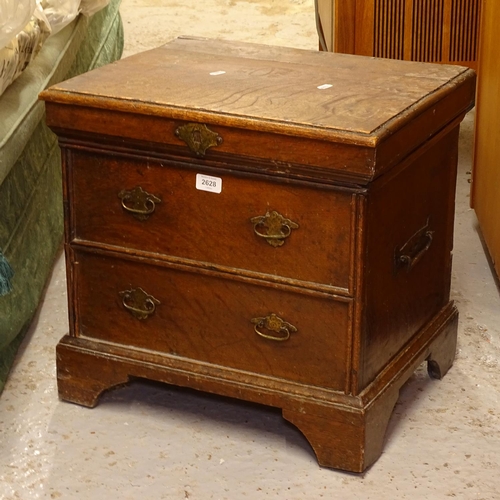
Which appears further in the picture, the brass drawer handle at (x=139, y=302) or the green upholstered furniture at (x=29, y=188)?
the green upholstered furniture at (x=29, y=188)

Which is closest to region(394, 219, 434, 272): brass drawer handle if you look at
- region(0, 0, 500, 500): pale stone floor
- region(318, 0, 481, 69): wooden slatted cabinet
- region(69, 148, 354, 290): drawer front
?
region(69, 148, 354, 290): drawer front

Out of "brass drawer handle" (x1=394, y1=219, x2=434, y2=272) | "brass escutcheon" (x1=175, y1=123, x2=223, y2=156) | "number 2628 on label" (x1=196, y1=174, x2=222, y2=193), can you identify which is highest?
"brass escutcheon" (x1=175, y1=123, x2=223, y2=156)

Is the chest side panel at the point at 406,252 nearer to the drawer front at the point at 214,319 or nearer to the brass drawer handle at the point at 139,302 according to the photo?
the drawer front at the point at 214,319

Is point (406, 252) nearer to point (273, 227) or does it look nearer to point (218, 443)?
point (273, 227)

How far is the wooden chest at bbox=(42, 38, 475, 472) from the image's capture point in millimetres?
1710

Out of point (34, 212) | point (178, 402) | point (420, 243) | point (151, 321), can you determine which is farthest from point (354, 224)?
point (34, 212)

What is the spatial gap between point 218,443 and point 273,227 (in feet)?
1.42

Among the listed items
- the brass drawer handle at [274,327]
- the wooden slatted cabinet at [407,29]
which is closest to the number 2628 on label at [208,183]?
the brass drawer handle at [274,327]

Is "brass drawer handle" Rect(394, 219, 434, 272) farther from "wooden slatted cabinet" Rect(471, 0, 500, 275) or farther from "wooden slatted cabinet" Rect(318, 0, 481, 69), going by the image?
"wooden slatted cabinet" Rect(318, 0, 481, 69)

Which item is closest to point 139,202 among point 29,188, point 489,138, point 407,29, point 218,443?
point 218,443

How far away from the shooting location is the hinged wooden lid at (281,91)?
168 centimetres

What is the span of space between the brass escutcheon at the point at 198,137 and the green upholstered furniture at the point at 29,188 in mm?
510

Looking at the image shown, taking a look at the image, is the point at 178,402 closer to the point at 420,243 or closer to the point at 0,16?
the point at 420,243

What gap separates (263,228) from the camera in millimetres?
1769
